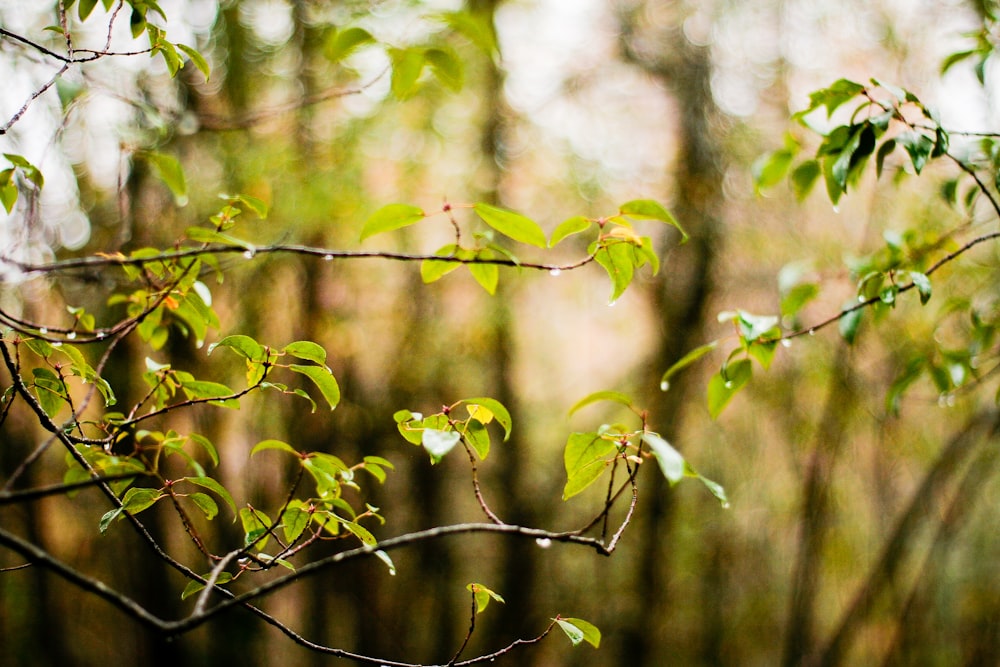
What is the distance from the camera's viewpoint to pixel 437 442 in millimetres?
459

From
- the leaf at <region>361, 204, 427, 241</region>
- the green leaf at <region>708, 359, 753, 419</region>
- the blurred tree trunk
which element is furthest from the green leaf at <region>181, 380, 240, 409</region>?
the blurred tree trunk

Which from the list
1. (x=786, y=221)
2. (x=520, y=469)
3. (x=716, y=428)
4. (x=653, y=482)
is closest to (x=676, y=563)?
(x=653, y=482)

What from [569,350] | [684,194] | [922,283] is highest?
[922,283]

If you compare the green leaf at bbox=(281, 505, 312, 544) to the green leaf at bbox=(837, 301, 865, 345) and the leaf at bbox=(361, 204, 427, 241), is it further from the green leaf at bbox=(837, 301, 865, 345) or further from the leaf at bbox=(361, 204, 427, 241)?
the green leaf at bbox=(837, 301, 865, 345)

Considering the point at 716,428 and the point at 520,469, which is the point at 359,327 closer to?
the point at 520,469

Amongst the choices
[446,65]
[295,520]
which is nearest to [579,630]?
[295,520]

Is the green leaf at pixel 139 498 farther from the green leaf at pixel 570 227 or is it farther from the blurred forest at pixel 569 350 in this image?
the blurred forest at pixel 569 350

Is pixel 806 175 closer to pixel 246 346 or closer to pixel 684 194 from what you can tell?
pixel 246 346

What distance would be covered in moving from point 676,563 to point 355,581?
1.19 meters

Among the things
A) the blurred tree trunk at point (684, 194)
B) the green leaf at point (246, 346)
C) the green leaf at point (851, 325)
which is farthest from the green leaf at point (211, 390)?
the blurred tree trunk at point (684, 194)

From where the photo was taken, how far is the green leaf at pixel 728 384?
2.18 ft

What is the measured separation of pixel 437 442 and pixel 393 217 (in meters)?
0.20

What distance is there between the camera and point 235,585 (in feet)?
7.33

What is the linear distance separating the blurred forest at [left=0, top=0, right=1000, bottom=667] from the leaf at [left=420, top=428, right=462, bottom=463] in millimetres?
1407
